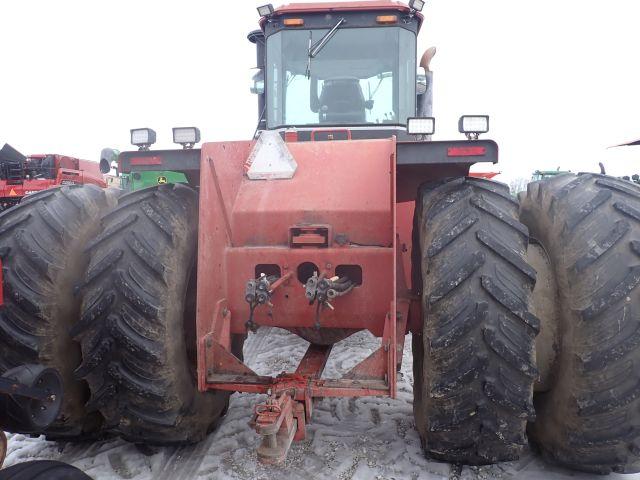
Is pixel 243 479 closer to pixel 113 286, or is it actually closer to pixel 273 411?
pixel 273 411

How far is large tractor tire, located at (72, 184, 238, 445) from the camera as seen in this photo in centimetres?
249

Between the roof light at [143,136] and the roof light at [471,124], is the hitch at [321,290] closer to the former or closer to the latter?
the roof light at [471,124]

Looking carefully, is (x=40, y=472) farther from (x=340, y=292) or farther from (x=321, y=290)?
(x=340, y=292)

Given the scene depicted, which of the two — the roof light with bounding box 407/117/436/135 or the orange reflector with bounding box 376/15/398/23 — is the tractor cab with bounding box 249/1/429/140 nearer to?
the orange reflector with bounding box 376/15/398/23

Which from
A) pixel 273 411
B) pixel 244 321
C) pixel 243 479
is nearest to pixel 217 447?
pixel 243 479

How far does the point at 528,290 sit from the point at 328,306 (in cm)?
93

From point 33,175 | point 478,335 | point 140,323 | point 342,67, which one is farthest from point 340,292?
point 33,175

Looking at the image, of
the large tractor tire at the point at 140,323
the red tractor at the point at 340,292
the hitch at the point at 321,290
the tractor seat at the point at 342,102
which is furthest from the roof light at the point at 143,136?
the tractor seat at the point at 342,102

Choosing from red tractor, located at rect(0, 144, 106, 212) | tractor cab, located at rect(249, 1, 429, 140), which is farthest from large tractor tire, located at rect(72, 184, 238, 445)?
red tractor, located at rect(0, 144, 106, 212)

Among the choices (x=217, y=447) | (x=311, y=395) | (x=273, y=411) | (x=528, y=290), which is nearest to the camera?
(x=273, y=411)

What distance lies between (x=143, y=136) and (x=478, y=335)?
2159 mm

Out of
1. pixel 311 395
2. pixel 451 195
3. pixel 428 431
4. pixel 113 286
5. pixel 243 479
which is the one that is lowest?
pixel 243 479

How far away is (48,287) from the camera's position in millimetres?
2650

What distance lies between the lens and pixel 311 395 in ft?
8.12
